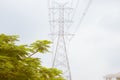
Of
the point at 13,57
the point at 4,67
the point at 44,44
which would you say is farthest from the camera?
the point at 44,44

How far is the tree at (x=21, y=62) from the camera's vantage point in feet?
44.4

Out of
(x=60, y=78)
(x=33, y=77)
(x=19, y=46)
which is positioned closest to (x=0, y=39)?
(x=19, y=46)

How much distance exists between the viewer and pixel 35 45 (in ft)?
49.6

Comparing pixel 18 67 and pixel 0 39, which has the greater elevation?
pixel 0 39

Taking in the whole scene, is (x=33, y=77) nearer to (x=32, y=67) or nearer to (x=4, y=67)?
(x=32, y=67)

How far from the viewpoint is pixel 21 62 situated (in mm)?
14148

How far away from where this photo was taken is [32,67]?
562 inches

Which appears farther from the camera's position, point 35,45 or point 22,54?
point 35,45

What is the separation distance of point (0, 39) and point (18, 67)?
123 centimetres

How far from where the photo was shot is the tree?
13.5 metres

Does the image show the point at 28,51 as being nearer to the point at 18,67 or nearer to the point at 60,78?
the point at 18,67

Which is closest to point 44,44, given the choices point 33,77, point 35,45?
point 35,45

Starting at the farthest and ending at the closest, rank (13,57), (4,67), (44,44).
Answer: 1. (44,44)
2. (13,57)
3. (4,67)

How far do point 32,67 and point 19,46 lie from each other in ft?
2.75
